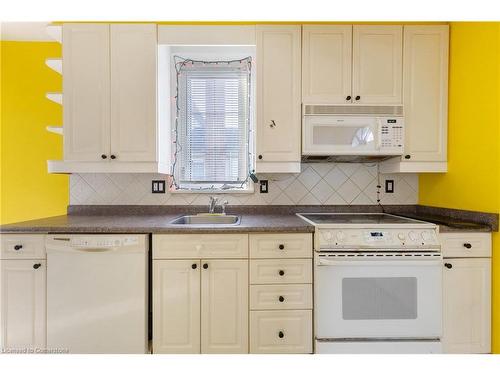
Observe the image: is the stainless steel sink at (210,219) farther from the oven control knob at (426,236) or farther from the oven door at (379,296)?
the oven control knob at (426,236)

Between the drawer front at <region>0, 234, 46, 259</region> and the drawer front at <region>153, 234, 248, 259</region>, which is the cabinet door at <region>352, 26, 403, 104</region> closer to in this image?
the drawer front at <region>153, 234, 248, 259</region>

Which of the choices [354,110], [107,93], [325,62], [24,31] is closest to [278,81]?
[325,62]

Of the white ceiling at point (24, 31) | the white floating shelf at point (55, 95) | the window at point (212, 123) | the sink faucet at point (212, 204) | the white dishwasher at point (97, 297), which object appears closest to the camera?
the white dishwasher at point (97, 297)

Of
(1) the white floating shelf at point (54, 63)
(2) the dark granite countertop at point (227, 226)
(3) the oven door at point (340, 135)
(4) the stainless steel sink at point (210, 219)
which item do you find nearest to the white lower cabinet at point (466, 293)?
(2) the dark granite countertop at point (227, 226)

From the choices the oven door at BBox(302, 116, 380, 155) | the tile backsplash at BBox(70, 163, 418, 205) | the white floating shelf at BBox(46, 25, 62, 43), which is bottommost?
the tile backsplash at BBox(70, 163, 418, 205)

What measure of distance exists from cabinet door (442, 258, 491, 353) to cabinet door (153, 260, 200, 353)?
157 cm

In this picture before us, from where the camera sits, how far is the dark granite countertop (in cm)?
172

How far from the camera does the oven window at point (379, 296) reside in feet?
5.73

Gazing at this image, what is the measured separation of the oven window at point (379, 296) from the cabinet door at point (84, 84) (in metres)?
2.05

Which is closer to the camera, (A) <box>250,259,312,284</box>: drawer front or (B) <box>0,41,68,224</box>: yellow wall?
(A) <box>250,259,312,284</box>: drawer front

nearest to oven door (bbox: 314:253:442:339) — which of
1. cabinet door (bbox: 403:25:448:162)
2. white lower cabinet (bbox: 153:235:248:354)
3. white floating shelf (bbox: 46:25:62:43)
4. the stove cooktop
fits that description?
the stove cooktop

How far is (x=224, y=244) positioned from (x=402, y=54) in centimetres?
191

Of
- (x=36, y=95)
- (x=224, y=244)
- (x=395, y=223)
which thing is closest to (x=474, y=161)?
(x=395, y=223)

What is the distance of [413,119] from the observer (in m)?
2.10
